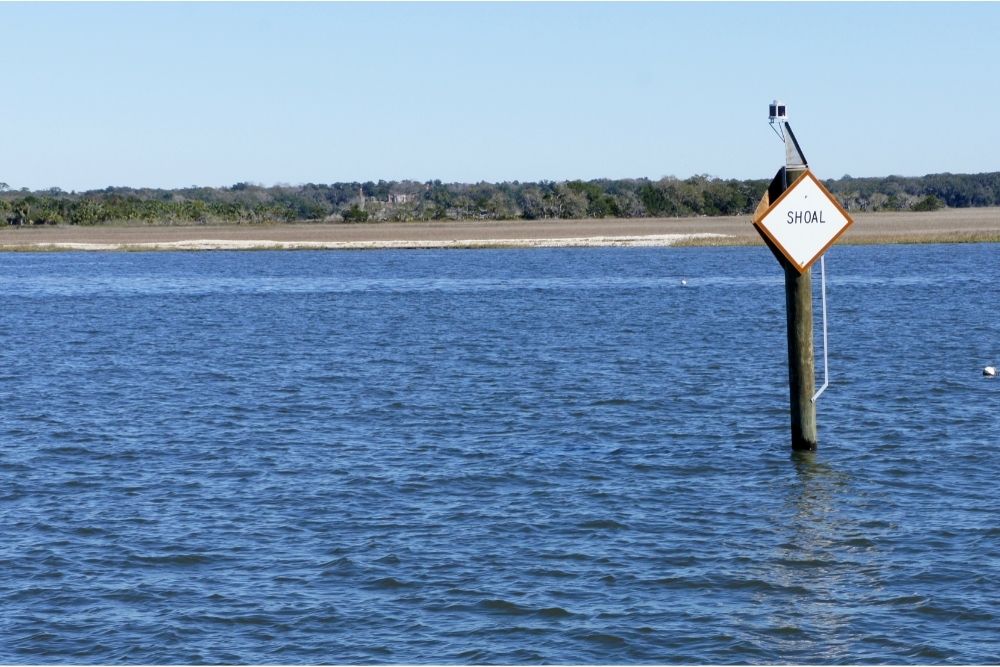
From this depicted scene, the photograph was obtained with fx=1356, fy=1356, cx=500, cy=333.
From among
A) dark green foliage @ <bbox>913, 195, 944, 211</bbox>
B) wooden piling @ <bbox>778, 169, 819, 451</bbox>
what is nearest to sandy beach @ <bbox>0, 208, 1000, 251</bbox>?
dark green foliage @ <bbox>913, 195, 944, 211</bbox>

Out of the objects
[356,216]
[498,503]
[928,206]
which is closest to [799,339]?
[498,503]

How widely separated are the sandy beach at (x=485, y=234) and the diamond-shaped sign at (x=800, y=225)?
271 ft

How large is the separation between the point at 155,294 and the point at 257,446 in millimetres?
43426

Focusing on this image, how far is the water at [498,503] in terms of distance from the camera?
11.3 m

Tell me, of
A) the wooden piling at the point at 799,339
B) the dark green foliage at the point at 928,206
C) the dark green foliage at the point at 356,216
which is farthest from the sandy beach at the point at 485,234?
the wooden piling at the point at 799,339

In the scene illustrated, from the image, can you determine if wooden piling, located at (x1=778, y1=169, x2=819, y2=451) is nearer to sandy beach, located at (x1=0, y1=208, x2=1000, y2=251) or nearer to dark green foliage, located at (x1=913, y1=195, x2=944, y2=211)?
sandy beach, located at (x1=0, y1=208, x2=1000, y2=251)

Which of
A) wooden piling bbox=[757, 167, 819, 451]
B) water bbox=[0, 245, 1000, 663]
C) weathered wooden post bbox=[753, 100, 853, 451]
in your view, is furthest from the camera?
wooden piling bbox=[757, 167, 819, 451]

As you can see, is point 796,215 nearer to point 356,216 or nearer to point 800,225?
point 800,225

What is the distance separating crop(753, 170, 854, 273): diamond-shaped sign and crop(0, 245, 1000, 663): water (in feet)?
9.28

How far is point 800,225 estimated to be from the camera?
55.4ft

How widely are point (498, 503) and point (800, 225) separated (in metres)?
5.14

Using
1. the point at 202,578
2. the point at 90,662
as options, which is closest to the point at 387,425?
the point at 202,578

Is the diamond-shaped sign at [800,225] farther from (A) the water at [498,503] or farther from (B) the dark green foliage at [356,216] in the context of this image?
(B) the dark green foliage at [356,216]

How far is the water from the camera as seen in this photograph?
11.3 m
